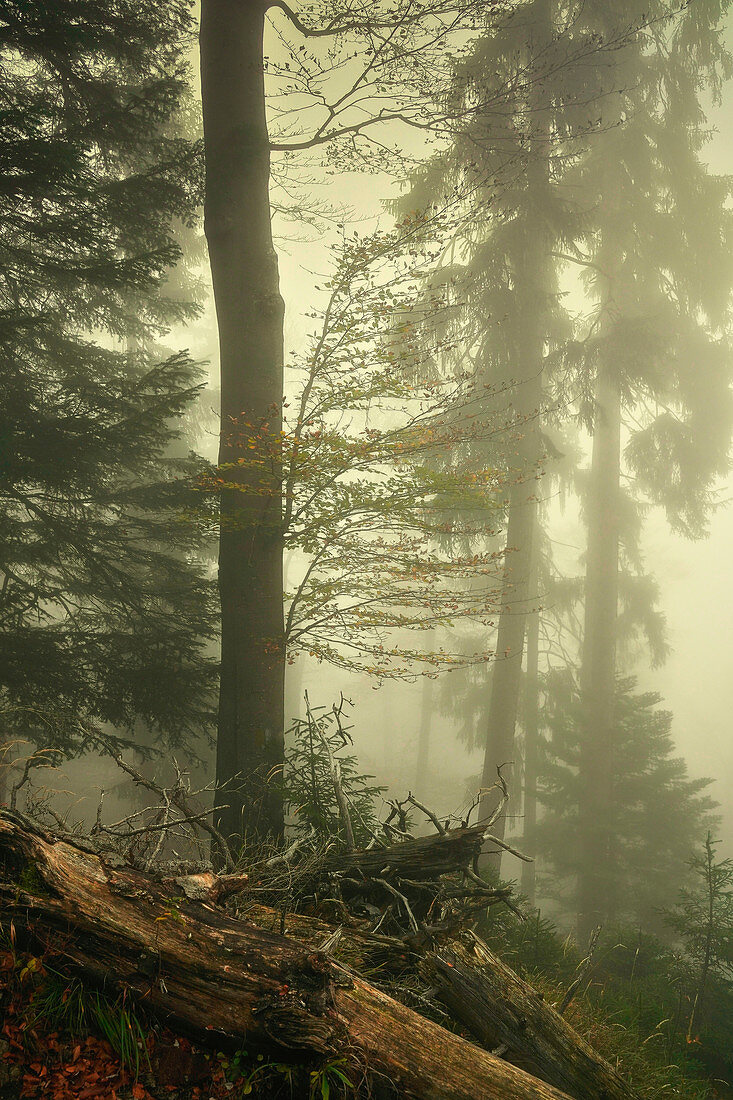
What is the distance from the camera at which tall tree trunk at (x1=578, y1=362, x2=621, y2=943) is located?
35.1 feet

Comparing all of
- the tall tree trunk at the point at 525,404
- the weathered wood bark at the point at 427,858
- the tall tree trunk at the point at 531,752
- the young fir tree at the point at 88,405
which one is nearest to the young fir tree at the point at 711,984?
the tall tree trunk at the point at 525,404

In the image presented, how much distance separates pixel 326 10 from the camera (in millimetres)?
5395

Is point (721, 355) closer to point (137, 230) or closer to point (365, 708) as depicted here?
point (137, 230)

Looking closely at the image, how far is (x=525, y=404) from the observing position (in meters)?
9.37

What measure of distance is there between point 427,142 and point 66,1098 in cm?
778

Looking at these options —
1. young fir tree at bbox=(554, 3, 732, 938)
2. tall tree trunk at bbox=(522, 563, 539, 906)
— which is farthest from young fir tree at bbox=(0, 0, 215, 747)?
tall tree trunk at bbox=(522, 563, 539, 906)

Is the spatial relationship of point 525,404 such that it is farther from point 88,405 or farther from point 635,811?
point 635,811

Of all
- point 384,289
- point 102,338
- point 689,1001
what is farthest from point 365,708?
point 384,289

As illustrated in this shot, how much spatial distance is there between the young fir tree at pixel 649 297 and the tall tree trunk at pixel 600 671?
3cm

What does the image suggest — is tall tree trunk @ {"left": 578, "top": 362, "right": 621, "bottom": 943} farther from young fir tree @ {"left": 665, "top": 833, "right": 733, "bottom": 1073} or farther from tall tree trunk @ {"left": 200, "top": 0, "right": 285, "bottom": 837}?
tall tree trunk @ {"left": 200, "top": 0, "right": 285, "bottom": 837}

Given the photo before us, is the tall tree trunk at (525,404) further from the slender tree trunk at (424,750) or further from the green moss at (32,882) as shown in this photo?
the slender tree trunk at (424,750)

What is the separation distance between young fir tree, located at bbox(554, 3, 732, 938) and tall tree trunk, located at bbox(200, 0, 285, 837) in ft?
21.3

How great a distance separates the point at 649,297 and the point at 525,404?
6.08m

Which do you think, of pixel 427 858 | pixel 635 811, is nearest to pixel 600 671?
pixel 635 811
